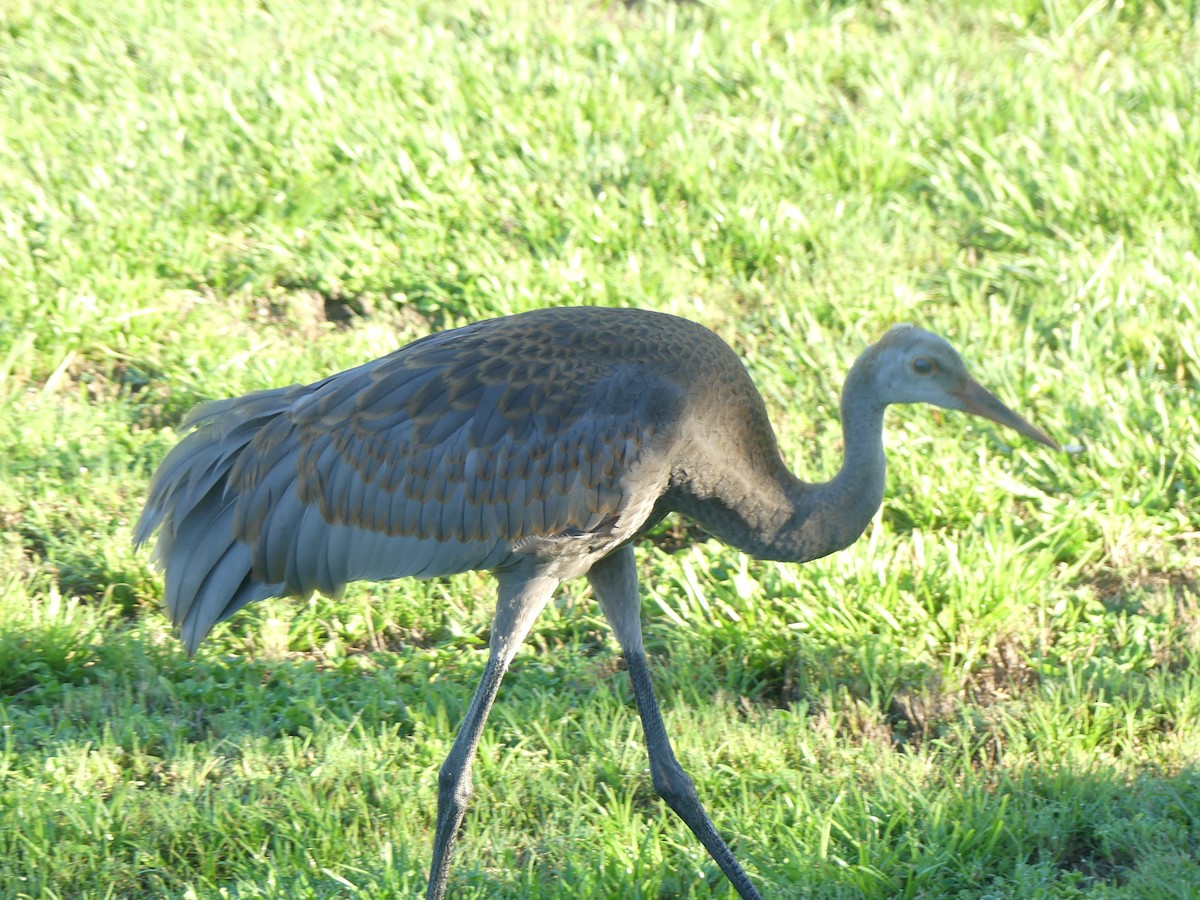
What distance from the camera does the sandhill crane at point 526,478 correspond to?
3900mm

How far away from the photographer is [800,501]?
4094 mm

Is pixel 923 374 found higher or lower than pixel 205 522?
higher

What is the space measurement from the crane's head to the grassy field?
832mm

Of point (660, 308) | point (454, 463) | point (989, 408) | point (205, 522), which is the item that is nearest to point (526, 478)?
point (454, 463)

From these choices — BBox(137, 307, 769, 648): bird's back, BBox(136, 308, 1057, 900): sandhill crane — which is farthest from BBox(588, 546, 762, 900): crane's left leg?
BBox(137, 307, 769, 648): bird's back

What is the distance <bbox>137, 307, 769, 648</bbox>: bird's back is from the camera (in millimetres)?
3889

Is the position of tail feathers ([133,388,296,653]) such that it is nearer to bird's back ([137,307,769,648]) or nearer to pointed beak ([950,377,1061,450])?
bird's back ([137,307,769,648])

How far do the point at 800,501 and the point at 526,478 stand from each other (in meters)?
0.80

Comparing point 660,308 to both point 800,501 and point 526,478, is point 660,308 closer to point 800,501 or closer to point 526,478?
point 800,501

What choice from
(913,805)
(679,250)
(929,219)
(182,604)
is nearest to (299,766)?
(182,604)

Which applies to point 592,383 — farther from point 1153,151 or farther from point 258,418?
point 1153,151

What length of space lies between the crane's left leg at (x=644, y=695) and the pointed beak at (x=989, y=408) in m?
1.07

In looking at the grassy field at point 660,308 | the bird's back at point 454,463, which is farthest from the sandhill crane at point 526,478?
the grassy field at point 660,308

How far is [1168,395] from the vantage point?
18.4ft
